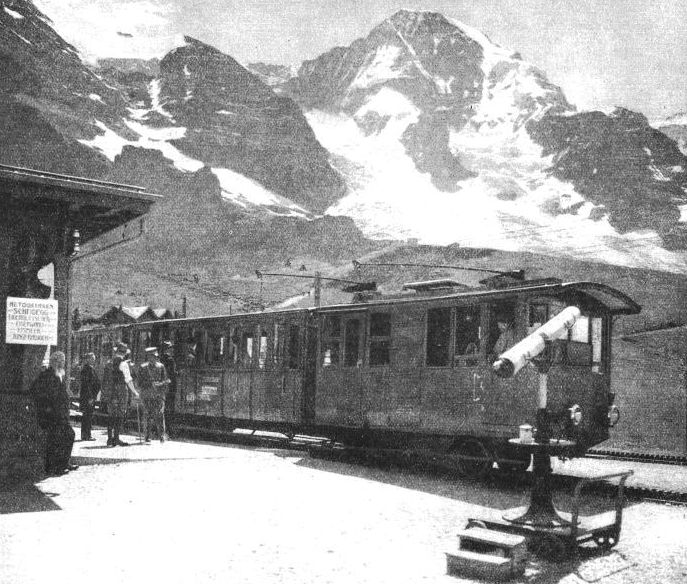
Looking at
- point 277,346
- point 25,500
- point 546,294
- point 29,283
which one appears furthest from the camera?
point 277,346

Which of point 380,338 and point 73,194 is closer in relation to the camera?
point 73,194

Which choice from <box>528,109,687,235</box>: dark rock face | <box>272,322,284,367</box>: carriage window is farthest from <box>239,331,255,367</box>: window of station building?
<box>528,109,687,235</box>: dark rock face

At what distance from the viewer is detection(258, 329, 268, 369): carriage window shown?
1523 cm

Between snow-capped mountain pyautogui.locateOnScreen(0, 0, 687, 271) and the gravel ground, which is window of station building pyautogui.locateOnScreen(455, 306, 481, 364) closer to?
the gravel ground

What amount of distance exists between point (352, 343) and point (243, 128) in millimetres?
128662

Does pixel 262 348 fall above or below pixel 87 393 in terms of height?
above

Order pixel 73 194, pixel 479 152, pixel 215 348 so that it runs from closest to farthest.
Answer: pixel 73 194
pixel 215 348
pixel 479 152

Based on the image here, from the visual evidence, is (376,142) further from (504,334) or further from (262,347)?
(504,334)

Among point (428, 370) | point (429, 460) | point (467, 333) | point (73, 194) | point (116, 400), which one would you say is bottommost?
point (429, 460)

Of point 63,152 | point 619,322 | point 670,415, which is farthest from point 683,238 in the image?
point 63,152

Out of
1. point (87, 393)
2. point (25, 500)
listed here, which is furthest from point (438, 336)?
point (87, 393)

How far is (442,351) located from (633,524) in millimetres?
4035

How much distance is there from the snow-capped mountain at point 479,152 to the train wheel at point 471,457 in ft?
205

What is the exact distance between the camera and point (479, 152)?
149125 millimetres
